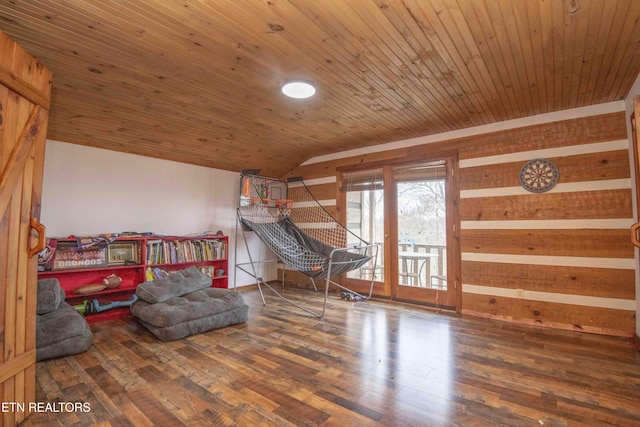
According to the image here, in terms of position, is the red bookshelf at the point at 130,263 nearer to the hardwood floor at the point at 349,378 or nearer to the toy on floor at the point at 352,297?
the hardwood floor at the point at 349,378

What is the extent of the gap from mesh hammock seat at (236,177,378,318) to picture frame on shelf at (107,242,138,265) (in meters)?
1.34

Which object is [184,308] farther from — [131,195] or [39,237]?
[131,195]

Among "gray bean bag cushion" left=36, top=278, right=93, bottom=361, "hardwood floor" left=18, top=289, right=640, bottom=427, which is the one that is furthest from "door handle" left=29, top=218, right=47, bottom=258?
"gray bean bag cushion" left=36, top=278, right=93, bottom=361

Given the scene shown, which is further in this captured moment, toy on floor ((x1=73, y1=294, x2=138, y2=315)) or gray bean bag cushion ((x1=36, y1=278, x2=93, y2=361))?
toy on floor ((x1=73, y1=294, x2=138, y2=315))

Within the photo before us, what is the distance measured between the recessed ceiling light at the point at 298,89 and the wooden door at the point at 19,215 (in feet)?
5.35

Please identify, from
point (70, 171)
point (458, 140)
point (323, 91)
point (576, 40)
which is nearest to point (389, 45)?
point (323, 91)

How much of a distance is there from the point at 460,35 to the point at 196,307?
124 inches

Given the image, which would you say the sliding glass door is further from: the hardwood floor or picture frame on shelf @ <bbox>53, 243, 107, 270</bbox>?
picture frame on shelf @ <bbox>53, 243, 107, 270</bbox>

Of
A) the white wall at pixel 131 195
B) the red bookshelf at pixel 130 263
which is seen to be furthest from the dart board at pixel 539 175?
the white wall at pixel 131 195

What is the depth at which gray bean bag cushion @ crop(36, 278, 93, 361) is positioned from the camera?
2.23 metres

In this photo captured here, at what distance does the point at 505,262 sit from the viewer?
→ 132 inches

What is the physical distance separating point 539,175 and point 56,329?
4.76 metres

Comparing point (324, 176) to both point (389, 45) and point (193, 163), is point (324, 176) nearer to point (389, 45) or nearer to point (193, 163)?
point (193, 163)

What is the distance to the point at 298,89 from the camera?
8.66ft
